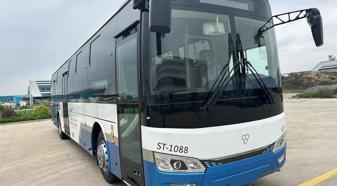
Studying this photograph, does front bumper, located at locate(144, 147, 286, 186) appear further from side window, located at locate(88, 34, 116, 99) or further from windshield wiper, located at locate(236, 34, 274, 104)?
side window, located at locate(88, 34, 116, 99)

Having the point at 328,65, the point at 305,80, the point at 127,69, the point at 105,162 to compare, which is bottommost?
the point at 105,162

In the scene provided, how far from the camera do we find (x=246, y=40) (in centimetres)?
387

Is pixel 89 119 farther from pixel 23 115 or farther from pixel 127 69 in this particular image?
pixel 23 115

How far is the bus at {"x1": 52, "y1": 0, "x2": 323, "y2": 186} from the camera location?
3377 mm

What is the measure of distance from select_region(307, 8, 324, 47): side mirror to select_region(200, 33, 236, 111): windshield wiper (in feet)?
3.76

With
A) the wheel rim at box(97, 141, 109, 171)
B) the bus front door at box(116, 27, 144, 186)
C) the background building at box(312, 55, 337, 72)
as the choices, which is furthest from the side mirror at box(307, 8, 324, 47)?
the background building at box(312, 55, 337, 72)

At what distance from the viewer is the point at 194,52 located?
354cm

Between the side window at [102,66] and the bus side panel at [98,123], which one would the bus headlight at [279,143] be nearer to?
the bus side panel at [98,123]

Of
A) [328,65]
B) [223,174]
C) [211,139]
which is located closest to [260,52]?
[211,139]

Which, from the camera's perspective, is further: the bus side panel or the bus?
the bus side panel

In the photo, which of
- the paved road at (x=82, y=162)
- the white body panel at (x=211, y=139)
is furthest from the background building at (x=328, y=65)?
the white body panel at (x=211, y=139)

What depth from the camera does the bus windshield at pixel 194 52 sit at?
3.43 m

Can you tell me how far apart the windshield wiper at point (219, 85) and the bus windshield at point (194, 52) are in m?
0.02

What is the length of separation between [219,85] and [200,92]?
249 millimetres
